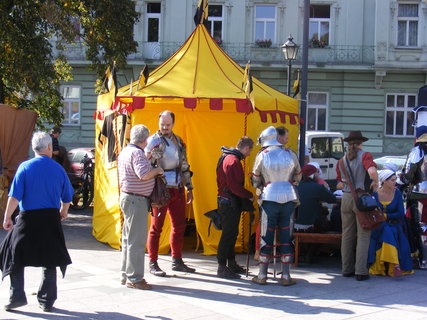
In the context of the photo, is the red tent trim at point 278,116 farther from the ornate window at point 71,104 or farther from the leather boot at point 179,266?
the ornate window at point 71,104

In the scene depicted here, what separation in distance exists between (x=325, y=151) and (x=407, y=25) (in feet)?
43.4

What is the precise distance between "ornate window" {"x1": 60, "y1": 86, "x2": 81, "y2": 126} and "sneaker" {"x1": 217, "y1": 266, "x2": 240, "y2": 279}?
840 inches

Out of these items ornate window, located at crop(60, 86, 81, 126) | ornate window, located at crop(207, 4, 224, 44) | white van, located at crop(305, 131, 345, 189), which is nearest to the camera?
white van, located at crop(305, 131, 345, 189)

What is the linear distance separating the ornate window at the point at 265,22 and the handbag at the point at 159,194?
68.4 feet

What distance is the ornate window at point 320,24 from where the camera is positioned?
26.4 metres

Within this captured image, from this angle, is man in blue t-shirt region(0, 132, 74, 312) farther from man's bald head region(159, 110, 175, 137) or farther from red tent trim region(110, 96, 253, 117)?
red tent trim region(110, 96, 253, 117)

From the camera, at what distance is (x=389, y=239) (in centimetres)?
738

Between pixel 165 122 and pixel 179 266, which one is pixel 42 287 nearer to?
pixel 179 266

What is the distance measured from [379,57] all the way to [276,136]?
66.1 ft

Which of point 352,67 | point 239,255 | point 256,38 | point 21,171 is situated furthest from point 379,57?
point 21,171

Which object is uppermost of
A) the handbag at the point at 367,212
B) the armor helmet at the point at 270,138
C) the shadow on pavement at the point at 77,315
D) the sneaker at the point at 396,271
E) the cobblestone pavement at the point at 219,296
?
the armor helmet at the point at 270,138

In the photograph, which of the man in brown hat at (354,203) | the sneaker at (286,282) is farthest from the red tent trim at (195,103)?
the sneaker at (286,282)

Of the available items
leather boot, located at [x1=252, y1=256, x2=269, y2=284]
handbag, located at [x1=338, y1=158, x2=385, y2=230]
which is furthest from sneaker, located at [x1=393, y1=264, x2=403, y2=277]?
leather boot, located at [x1=252, y1=256, x2=269, y2=284]

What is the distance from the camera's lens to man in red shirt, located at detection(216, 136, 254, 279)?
6.88 metres
